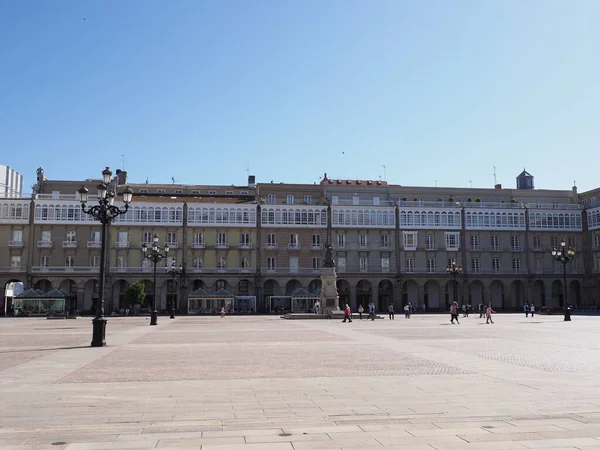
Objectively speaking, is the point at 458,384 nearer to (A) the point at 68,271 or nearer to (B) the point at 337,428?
(B) the point at 337,428

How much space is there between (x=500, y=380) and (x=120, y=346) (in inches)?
580

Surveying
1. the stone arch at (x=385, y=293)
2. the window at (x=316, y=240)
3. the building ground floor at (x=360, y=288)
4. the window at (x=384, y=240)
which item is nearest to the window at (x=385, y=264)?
the building ground floor at (x=360, y=288)

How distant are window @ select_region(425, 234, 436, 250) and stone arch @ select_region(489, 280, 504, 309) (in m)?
9.66

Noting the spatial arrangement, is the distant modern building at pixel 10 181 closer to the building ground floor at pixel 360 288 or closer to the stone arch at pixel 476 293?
the building ground floor at pixel 360 288

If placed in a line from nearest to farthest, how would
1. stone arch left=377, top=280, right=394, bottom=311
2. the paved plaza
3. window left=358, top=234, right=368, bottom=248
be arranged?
the paved plaza
window left=358, top=234, right=368, bottom=248
stone arch left=377, top=280, right=394, bottom=311

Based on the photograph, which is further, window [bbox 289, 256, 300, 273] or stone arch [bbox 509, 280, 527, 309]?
stone arch [bbox 509, 280, 527, 309]

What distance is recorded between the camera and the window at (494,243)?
2926 inches

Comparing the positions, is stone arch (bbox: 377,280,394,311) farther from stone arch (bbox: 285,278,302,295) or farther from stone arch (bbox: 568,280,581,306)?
stone arch (bbox: 568,280,581,306)

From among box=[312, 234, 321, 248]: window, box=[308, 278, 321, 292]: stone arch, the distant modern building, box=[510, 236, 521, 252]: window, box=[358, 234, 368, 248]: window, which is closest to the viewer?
box=[308, 278, 321, 292]: stone arch

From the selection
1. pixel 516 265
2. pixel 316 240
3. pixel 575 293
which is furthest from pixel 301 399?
pixel 575 293

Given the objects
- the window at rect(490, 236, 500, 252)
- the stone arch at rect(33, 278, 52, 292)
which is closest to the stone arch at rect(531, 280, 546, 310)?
the window at rect(490, 236, 500, 252)

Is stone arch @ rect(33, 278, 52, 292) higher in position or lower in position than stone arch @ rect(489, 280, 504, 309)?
higher

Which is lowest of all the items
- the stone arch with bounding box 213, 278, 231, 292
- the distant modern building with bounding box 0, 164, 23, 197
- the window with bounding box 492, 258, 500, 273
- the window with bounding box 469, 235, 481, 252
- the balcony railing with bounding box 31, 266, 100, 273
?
the stone arch with bounding box 213, 278, 231, 292

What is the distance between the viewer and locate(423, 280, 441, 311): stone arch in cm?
7469
